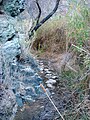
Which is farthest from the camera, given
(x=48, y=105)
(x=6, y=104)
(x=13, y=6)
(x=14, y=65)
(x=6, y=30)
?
(x=13, y=6)

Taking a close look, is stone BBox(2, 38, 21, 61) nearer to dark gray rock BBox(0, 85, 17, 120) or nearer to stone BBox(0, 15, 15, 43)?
stone BBox(0, 15, 15, 43)

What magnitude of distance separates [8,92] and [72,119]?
58 cm

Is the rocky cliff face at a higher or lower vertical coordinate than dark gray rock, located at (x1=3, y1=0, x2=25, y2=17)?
lower

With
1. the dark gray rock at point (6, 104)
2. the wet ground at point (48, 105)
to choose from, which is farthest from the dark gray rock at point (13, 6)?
the dark gray rock at point (6, 104)

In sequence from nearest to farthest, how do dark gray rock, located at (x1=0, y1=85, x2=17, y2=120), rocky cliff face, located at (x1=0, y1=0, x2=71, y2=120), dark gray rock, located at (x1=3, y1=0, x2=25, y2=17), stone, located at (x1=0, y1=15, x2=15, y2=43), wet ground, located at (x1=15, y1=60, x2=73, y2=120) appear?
dark gray rock, located at (x1=0, y1=85, x2=17, y2=120)
rocky cliff face, located at (x1=0, y1=0, x2=71, y2=120)
wet ground, located at (x1=15, y1=60, x2=73, y2=120)
stone, located at (x1=0, y1=15, x2=15, y2=43)
dark gray rock, located at (x1=3, y1=0, x2=25, y2=17)

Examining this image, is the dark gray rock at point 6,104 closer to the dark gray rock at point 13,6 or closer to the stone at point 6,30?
the stone at point 6,30

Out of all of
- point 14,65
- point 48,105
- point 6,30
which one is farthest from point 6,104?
point 6,30

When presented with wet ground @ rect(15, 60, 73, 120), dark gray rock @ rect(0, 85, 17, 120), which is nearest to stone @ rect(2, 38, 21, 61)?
wet ground @ rect(15, 60, 73, 120)

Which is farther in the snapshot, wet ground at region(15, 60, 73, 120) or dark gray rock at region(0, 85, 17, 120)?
wet ground at region(15, 60, 73, 120)

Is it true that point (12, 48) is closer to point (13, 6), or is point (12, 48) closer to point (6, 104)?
point (13, 6)

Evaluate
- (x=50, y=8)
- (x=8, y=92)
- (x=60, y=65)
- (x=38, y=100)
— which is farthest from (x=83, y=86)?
(x=50, y=8)

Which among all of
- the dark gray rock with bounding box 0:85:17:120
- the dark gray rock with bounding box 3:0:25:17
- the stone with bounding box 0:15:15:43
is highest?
the dark gray rock with bounding box 3:0:25:17

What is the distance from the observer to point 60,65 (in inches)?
141

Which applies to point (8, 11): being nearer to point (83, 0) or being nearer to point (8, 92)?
point (83, 0)
